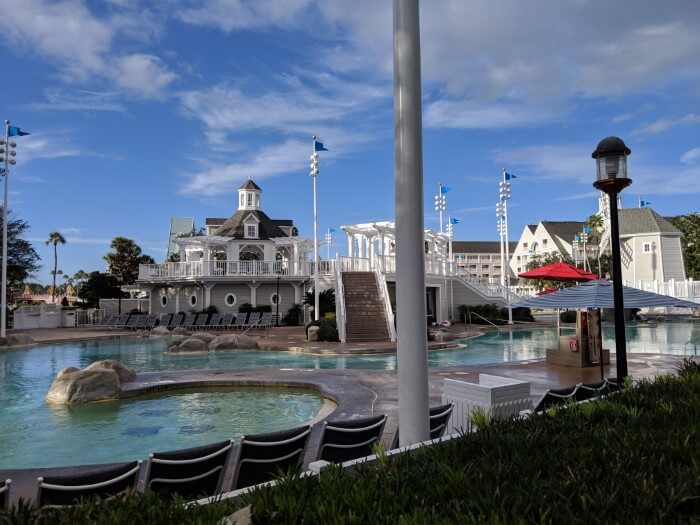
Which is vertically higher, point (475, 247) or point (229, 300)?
point (475, 247)

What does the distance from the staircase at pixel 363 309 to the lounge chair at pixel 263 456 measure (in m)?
18.8

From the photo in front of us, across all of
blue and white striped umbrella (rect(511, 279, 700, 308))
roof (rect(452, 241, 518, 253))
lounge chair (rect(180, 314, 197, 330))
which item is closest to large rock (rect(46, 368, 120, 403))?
blue and white striped umbrella (rect(511, 279, 700, 308))

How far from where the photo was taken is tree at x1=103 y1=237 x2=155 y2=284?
57.3 m

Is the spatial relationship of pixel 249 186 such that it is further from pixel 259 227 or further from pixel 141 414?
pixel 141 414

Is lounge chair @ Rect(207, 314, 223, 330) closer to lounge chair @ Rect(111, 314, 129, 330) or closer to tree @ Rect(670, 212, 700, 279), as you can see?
lounge chair @ Rect(111, 314, 129, 330)

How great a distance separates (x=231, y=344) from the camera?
72.5 feet

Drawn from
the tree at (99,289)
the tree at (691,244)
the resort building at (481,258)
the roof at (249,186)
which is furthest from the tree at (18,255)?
the resort building at (481,258)

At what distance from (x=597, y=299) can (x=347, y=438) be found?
770 cm

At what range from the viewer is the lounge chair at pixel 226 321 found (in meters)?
33.7

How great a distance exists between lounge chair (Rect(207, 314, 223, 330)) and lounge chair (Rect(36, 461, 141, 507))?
101 feet

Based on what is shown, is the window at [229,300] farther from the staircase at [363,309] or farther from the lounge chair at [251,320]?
the staircase at [363,309]

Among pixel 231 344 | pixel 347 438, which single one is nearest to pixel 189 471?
pixel 347 438

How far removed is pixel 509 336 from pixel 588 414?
24651 mm

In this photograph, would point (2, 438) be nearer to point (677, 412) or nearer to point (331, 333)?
point (677, 412)
